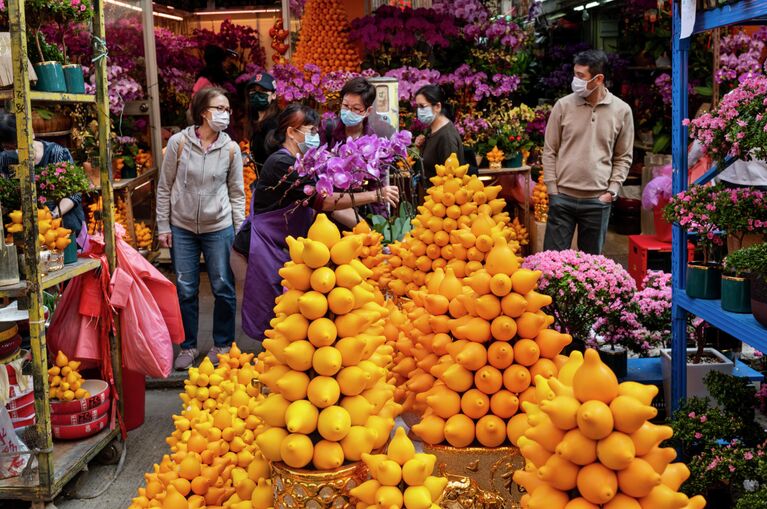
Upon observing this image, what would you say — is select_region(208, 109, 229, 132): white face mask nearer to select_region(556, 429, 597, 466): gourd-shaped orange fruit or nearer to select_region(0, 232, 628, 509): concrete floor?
select_region(0, 232, 628, 509): concrete floor

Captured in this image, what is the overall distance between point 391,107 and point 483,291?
11.0 ft

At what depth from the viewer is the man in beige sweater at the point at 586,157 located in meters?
5.14

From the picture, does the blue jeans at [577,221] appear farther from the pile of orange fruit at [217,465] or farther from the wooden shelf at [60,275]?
the pile of orange fruit at [217,465]

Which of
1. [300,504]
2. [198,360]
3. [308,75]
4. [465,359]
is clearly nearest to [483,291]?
[465,359]

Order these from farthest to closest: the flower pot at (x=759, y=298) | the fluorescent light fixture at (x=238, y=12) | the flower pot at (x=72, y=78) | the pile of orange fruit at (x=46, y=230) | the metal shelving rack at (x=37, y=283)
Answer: the fluorescent light fixture at (x=238, y=12) < the flower pot at (x=72, y=78) < the pile of orange fruit at (x=46, y=230) < the metal shelving rack at (x=37, y=283) < the flower pot at (x=759, y=298)

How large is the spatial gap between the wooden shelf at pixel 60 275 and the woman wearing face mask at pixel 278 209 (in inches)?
29.1

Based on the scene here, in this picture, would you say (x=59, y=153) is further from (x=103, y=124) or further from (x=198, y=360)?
(x=198, y=360)

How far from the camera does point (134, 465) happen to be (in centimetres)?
391

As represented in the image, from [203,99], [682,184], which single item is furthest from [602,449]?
[203,99]

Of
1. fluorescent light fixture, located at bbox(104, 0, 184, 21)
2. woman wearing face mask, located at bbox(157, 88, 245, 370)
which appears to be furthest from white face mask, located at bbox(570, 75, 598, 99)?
fluorescent light fixture, located at bbox(104, 0, 184, 21)

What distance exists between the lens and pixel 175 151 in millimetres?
4863

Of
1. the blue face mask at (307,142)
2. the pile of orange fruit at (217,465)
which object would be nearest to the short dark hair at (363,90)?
the blue face mask at (307,142)

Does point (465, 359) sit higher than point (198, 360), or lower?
higher

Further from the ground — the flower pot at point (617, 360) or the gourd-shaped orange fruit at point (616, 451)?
the gourd-shaped orange fruit at point (616, 451)
